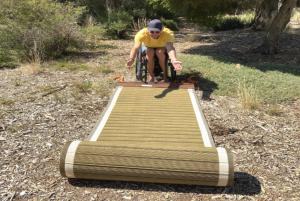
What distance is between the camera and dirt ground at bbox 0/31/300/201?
14.1ft

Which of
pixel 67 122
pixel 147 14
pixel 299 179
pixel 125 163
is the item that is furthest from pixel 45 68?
pixel 147 14

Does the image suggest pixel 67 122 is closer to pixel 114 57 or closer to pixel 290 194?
pixel 290 194

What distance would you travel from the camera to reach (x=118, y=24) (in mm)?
15172

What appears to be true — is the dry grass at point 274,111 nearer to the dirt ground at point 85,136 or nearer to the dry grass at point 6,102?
the dirt ground at point 85,136

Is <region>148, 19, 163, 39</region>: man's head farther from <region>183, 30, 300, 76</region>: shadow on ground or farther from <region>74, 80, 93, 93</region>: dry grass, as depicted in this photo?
<region>183, 30, 300, 76</region>: shadow on ground

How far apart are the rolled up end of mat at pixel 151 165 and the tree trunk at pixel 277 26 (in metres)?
7.44

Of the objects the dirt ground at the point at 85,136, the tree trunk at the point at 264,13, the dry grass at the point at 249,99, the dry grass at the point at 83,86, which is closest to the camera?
the dirt ground at the point at 85,136

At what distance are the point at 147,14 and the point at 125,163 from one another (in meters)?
15.2

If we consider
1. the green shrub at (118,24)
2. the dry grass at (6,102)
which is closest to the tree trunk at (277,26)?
the green shrub at (118,24)

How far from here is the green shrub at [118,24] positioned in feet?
49.8

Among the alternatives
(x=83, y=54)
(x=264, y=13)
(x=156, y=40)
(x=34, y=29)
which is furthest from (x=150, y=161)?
(x=264, y=13)

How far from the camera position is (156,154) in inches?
169

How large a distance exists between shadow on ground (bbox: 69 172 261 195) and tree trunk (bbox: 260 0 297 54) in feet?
23.9

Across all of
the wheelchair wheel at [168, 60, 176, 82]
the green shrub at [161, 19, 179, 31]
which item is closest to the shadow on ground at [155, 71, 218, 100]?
the wheelchair wheel at [168, 60, 176, 82]
